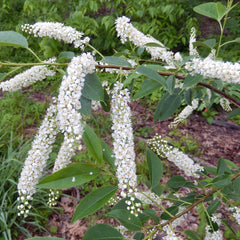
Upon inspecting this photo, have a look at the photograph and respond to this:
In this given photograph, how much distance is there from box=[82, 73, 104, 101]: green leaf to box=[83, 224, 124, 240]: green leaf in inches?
11.4

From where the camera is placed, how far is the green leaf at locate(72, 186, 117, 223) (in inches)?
21.5

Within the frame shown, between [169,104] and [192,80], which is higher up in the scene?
[192,80]

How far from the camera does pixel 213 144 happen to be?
261 centimetres

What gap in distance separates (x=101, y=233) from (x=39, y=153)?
0.89 feet

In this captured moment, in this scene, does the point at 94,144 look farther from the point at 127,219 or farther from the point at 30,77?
the point at 30,77

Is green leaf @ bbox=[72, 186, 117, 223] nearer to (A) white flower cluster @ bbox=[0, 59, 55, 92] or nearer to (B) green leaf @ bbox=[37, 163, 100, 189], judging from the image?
(B) green leaf @ bbox=[37, 163, 100, 189]

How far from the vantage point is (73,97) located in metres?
0.51

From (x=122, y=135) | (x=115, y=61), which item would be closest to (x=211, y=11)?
(x=115, y=61)

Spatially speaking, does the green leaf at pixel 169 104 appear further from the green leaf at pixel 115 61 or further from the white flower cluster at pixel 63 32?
the white flower cluster at pixel 63 32

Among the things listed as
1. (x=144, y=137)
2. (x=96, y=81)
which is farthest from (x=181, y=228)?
(x=96, y=81)

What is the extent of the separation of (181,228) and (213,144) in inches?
41.4

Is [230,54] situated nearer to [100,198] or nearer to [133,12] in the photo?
[133,12]

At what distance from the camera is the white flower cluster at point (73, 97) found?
49 cm

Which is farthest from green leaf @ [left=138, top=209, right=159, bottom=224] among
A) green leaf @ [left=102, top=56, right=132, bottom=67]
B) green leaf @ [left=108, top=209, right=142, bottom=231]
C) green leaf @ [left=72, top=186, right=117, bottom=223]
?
green leaf @ [left=102, top=56, right=132, bottom=67]
